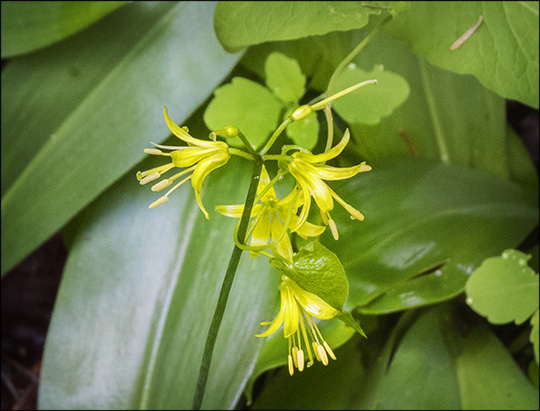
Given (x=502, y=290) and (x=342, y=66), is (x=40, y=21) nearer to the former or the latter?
(x=342, y=66)

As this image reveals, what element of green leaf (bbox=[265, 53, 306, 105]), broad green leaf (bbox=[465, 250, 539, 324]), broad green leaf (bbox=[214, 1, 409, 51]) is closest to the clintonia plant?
green leaf (bbox=[265, 53, 306, 105])

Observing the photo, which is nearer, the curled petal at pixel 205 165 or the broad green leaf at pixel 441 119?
the curled petal at pixel 205 165


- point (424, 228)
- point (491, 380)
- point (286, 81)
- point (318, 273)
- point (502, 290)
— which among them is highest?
point (286, 81)

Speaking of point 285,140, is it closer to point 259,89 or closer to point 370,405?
point 259,89

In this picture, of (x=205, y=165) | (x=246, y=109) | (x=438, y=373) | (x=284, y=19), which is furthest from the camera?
(x=438, y=373)

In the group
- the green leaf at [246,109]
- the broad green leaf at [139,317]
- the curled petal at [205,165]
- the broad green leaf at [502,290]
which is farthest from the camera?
the broad green leaf at [502,290]

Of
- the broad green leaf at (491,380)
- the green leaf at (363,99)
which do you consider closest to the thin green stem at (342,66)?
the green leaf at (363,99)

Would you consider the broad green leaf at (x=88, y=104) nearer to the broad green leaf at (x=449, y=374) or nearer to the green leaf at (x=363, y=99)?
the green leaf at (x=363, y=99)

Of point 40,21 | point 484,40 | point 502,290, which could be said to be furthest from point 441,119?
point 40,21
